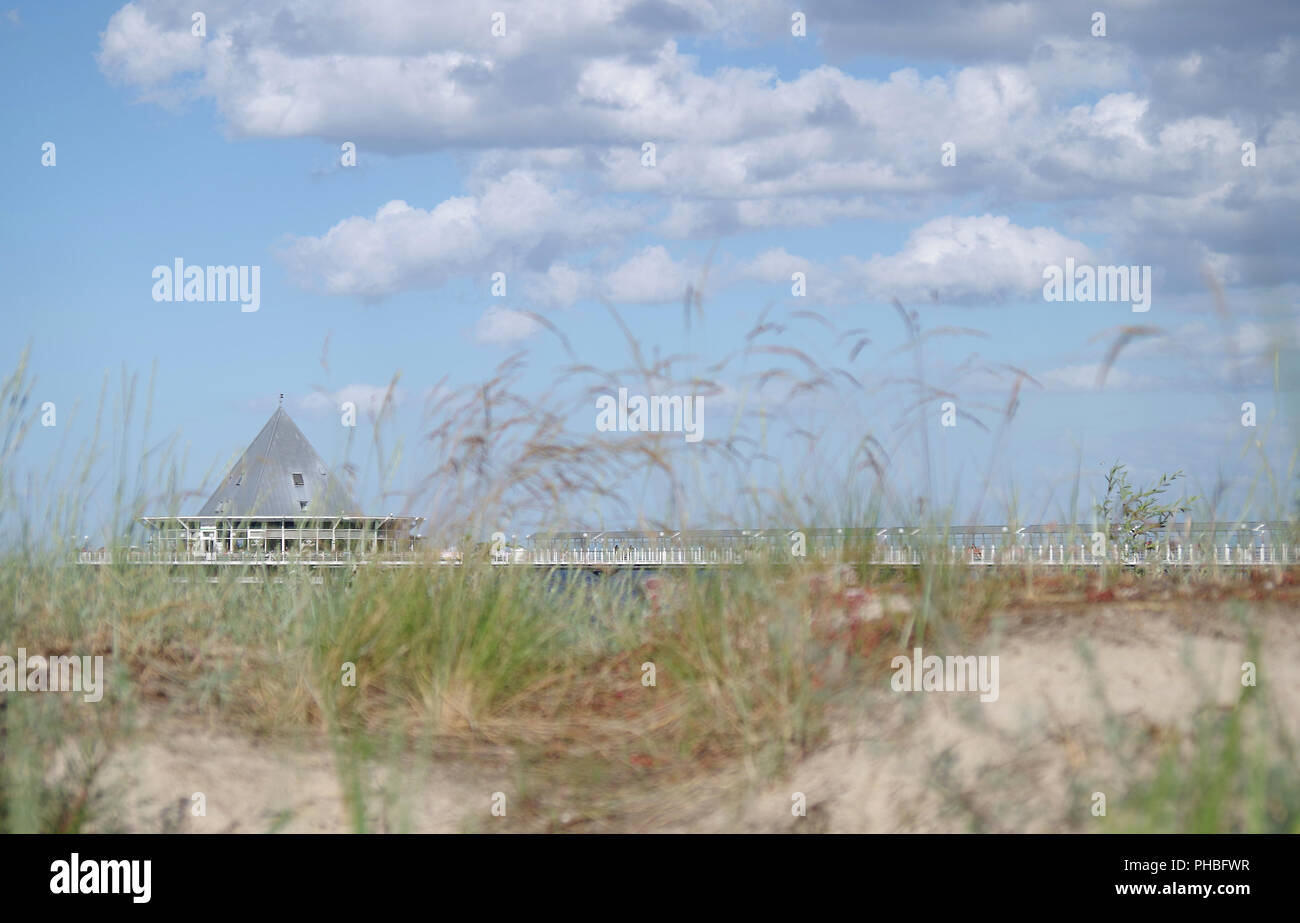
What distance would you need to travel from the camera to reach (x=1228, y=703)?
10.4 ft

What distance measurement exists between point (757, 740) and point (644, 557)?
125 cm

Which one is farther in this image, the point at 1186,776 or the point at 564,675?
the point at 564,675

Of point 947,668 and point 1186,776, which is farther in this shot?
point 947,668

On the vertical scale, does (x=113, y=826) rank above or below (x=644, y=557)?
below

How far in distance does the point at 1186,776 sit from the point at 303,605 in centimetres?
313
